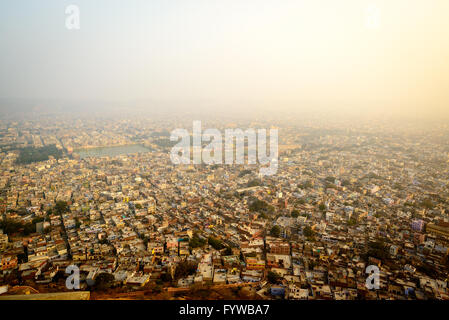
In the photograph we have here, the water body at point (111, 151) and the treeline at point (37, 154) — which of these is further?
the water body at point (111, 151)

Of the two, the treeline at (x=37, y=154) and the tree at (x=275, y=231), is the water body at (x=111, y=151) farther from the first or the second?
the tree at (x=275, y=231)

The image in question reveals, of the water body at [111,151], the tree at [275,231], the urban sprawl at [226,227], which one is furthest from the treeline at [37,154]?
→ the tree at [275,231]

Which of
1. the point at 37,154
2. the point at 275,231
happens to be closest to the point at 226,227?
the point at 275,231

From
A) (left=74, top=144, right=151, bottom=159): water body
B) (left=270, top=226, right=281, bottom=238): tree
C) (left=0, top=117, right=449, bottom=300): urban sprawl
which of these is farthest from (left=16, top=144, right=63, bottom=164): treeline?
(left=270, top=226, right=281, bottom=238): tree

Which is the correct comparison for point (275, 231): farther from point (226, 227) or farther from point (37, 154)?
point (37, 154)
